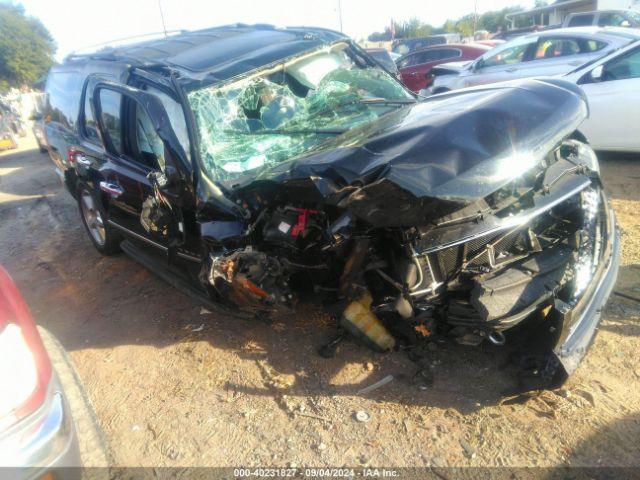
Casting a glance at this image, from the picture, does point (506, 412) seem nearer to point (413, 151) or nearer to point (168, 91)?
point (413, 151)

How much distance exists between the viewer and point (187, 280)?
3.55m

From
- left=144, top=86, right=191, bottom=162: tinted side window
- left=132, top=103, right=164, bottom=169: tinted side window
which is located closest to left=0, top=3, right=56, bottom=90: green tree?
left=132, top=103, right=164, bottom=169: tinted side window

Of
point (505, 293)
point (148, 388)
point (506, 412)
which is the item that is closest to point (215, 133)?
point (148, 388)

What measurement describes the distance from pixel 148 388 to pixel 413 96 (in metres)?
3.13

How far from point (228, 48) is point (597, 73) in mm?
4495

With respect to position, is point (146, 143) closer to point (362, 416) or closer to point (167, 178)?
point (167, 178)

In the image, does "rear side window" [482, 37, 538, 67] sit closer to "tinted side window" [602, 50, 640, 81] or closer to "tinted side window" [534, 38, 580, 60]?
"tinted side window" [534, 38, 580, 60]

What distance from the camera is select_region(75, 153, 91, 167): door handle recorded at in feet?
14.6

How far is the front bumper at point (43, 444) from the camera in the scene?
1.57 metres

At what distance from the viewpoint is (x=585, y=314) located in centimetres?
251

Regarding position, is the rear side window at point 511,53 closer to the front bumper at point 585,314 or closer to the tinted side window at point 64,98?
the front bumper at point 585,314

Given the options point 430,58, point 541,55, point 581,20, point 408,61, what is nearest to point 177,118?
point 541,55

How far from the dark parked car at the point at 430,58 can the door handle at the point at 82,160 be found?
918cm

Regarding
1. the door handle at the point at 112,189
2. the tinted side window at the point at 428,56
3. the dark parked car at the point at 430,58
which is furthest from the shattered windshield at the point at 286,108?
the tinted side window at the point at 428,56
